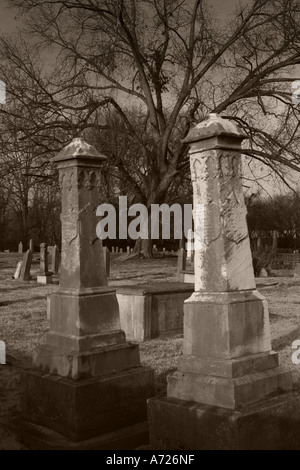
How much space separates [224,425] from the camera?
4133 millimetres

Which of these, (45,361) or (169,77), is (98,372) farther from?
(169,77)

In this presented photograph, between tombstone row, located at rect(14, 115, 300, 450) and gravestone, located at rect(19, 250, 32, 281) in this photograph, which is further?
gravestone, located at rect(19, 250, 32, 281)

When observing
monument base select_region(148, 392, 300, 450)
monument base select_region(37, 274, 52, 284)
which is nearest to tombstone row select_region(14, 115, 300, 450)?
monument base select_region(148, 392, 300, 450)

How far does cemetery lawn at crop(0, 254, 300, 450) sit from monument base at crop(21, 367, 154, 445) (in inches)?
14.3

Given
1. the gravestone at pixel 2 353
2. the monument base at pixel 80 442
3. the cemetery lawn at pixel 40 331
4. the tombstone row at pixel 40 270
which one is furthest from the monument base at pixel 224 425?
the tombstone row at pixel 40 270

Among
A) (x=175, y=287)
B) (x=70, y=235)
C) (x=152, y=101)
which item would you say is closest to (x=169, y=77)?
(x=152, y=101)

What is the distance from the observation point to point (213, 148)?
185 inches

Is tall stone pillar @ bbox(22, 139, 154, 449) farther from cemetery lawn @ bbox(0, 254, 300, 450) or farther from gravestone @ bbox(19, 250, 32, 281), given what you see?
gravestone @ bbox(19, 250, 32, 281)

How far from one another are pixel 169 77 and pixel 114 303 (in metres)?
23.8

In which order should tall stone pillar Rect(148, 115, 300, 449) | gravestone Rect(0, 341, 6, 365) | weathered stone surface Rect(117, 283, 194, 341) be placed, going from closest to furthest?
tall stone pillar Rect(148, 115, 300, 449) → gravestone Rect(0, 341, 6, 365) → weathered stone surface Rect(117, 283, 194, 341)

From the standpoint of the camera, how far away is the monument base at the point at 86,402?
509 cm

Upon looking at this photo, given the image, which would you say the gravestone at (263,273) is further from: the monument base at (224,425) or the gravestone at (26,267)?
Answer: the monument base at (224,425)

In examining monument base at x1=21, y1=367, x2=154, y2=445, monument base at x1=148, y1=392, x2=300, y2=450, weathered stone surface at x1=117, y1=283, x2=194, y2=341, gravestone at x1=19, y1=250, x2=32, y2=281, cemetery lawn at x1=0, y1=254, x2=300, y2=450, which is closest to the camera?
monument base at x1=148, y1=392, x2=300, y2=450

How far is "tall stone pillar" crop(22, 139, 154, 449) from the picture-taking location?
5136mm
